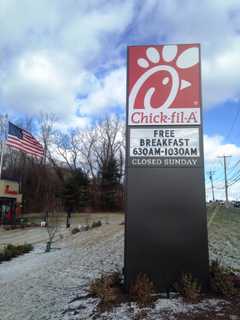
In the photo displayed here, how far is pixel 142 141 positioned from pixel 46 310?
306cm

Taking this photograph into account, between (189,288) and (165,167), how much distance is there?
1.89 m

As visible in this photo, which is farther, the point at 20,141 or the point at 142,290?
the point at 20,141

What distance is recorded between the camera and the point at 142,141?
221 inches

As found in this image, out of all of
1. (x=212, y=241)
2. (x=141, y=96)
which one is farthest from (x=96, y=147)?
(x=141, y=96)

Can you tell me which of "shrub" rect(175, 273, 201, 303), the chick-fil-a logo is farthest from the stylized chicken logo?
"shrub" rect(175, 273, 201, 303)

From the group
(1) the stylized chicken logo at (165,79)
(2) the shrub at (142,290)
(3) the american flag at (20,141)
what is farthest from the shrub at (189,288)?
(3) the american flag at (20,141)

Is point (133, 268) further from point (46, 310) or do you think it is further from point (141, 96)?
point (141, 96)

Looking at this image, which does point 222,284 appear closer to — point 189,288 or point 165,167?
point 189,288

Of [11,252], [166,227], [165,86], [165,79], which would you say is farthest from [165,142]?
[11,252]

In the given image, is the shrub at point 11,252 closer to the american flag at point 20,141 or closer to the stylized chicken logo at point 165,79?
the stylized chicken logo at point 165,79

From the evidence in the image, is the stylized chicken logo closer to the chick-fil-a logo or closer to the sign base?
the chick-fil-a logo

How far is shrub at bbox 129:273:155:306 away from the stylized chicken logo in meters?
2.81

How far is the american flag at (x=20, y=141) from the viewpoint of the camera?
20.1m

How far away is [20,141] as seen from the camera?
20.8 meters
